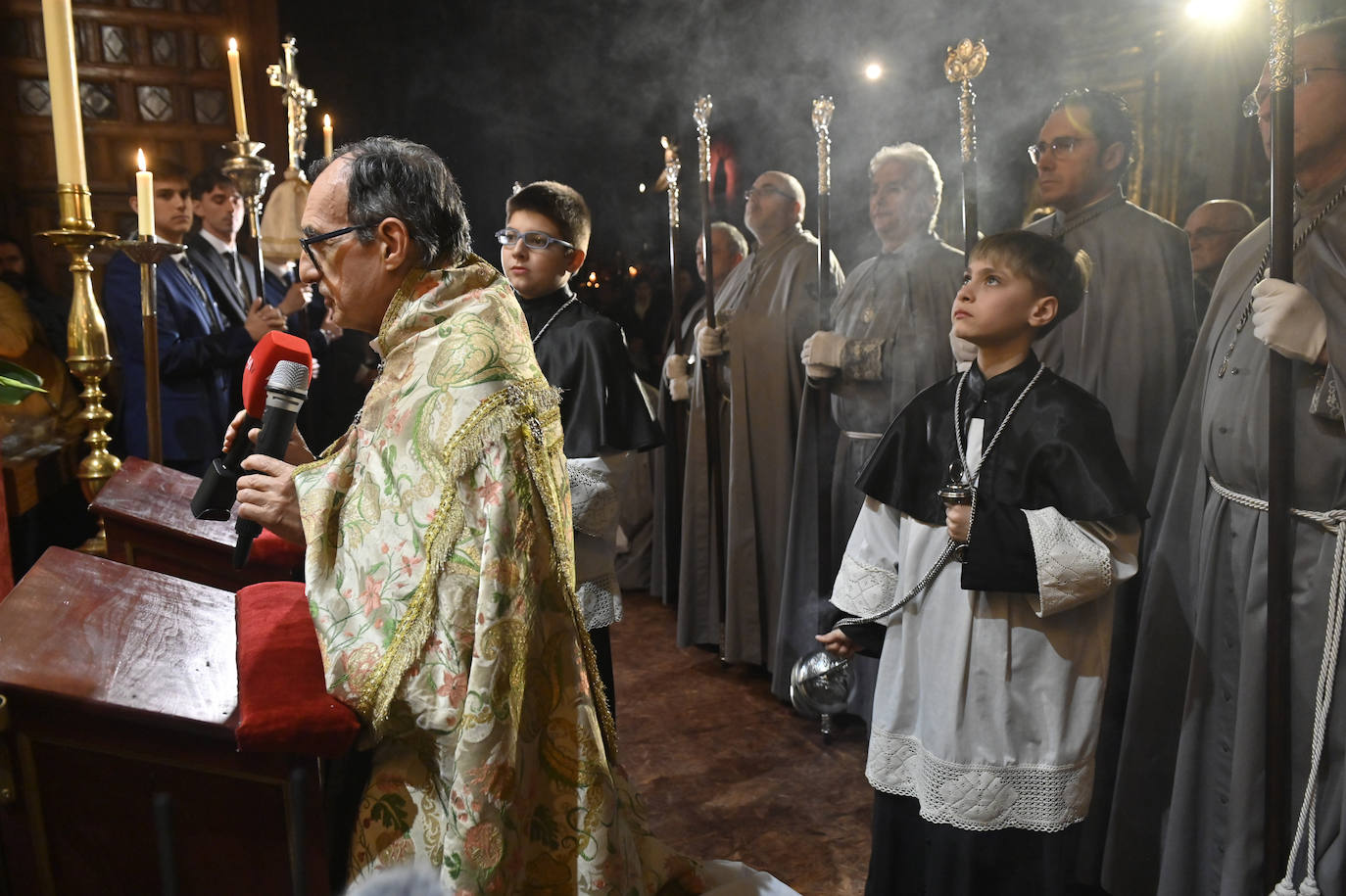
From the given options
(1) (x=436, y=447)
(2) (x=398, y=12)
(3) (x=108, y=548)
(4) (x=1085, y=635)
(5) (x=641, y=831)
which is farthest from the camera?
(2) (x=398, y=12)

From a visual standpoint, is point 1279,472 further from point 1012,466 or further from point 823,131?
point 823,131

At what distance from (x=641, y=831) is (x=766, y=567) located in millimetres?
2471

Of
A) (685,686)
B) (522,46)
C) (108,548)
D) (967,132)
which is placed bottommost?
(685,686)

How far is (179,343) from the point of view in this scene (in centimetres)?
377

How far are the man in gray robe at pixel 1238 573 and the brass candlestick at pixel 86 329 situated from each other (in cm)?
245

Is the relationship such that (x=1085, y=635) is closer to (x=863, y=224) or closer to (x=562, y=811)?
(x=562, y=811)

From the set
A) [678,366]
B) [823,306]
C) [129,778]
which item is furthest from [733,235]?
[129,778]

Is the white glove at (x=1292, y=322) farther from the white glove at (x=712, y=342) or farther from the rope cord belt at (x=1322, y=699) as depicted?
the white glove at (x=712, y=342)

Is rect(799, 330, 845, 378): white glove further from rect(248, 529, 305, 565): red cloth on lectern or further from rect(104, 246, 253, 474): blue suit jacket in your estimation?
rect(104, 246, 253, 474): blue suit jacket

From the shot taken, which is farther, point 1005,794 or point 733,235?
point 733,235

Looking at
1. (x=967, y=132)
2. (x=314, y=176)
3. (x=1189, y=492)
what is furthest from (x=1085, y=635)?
(x=314, y=176)

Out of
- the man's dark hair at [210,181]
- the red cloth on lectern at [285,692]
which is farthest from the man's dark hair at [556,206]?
the man's dark hair at [210,181]

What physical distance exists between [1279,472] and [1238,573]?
325 millimetres

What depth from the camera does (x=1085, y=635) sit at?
2002 millimetres
